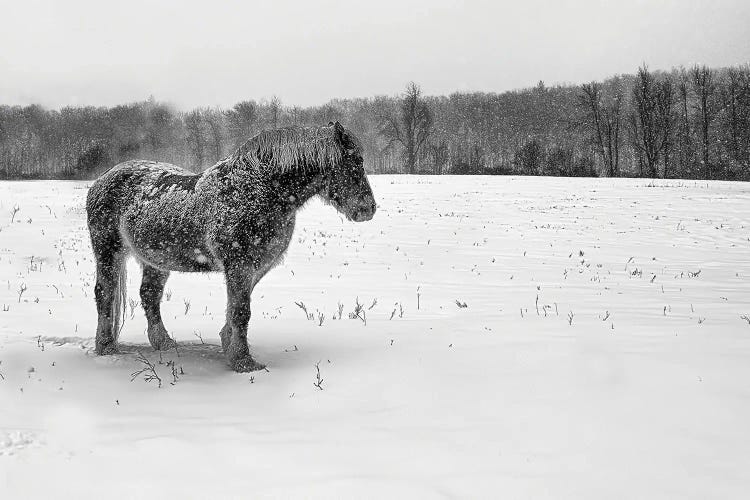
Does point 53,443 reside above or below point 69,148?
→ below

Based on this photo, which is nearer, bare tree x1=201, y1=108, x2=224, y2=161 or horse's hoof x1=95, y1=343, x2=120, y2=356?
horse's hoof x1=95, y1=343, x2=120, y2=356

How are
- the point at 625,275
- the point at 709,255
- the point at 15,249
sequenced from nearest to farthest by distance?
the point at 625,275
the point at 15,249
the point at 709,255

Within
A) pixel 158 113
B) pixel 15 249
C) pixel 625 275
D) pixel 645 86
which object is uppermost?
pixel 645 86

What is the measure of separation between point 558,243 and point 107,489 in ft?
56.0

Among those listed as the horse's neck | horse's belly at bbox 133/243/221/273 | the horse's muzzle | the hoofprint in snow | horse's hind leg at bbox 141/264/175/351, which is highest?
the horse's neck

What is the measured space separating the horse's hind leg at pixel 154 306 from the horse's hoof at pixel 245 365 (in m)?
1.16

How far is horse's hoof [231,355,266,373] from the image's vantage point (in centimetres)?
461

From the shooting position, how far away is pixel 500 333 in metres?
5.46

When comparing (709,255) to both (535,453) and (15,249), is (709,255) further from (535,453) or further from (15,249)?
(15,249)

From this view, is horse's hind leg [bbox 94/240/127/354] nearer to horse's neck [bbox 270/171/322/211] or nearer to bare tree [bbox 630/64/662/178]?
horse's neck [bbox 270/171/322/211]

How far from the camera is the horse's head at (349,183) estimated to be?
4.88 m

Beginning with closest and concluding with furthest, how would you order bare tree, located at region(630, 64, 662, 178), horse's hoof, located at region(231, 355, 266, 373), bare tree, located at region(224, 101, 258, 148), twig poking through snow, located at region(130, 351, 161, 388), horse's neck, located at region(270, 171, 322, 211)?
twig poking through snow, located at region(130, 351, 161, 388)
horse's hoof, located at region(231, 355, 266, 373)
horse's neck, located at region(270, 171, 322, 211)
bare tree, located at region(224, 101, 258, 148)
bare tree, located at region(630, 64, 662, 178)

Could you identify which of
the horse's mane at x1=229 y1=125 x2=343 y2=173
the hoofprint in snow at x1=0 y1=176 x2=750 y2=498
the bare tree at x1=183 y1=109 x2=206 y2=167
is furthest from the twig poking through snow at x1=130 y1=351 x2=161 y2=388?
the bare tree at x1=183 y1=109 x2=206 y2=167

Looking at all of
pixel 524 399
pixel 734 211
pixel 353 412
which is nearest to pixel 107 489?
pixel 353 412
